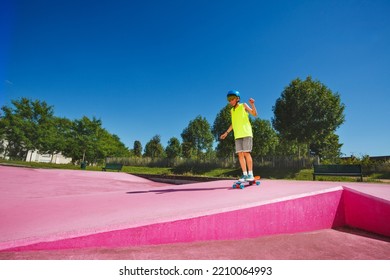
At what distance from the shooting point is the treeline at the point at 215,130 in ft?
79.0

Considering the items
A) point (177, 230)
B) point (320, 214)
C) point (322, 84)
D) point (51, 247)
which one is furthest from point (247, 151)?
point (322, 84)

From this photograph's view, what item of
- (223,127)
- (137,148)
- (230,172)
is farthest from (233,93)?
(137,148)

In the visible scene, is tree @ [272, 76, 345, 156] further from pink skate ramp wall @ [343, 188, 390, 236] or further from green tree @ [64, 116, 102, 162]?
green tree @ [64, 116, 102, 162]

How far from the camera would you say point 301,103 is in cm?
2452

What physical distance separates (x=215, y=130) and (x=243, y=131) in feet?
110

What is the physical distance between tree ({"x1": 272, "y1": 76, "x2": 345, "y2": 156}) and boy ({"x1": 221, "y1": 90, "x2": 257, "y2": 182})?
892 inches

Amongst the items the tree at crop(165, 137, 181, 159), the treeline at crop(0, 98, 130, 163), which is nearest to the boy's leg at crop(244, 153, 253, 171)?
the treeline at crop(0, 98, 130, 163)

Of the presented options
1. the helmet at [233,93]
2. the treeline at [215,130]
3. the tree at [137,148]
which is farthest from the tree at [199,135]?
Result: the tree at [137,148]

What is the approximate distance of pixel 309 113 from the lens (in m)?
23.9

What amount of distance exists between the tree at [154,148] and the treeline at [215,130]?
1412 cm
